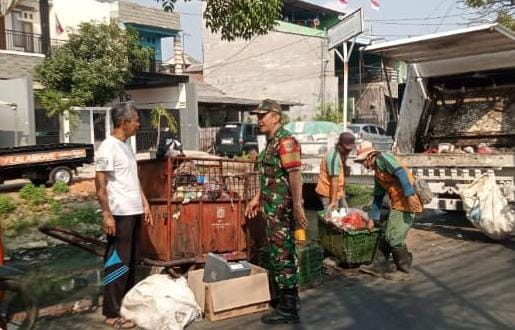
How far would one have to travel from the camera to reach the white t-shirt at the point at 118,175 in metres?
4.64

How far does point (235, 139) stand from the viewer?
79.2ft

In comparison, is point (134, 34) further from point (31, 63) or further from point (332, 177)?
point (332, 177)

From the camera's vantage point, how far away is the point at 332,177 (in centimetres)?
693

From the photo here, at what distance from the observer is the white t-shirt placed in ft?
15.2

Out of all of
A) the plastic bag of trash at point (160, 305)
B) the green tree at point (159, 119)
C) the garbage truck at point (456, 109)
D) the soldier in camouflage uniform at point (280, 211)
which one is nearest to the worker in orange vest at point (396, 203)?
the soldier in camouflage uniform at point (280, 211)

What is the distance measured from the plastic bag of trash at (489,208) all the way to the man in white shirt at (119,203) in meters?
4.52

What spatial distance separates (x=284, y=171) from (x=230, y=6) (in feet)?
8.93

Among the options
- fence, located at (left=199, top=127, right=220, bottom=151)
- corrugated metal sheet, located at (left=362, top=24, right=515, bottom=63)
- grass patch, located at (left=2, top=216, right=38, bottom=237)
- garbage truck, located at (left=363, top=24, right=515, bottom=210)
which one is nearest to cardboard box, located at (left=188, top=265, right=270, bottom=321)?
garbage truck, located at (left=363, top=24, right=515, bottom=210)

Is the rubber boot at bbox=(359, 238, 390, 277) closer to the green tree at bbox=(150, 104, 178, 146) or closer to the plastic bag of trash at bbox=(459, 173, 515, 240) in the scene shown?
the plastic bag of trash at bbox=(459, 173, 515, 240)

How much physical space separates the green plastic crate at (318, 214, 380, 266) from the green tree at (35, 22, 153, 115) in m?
15.1

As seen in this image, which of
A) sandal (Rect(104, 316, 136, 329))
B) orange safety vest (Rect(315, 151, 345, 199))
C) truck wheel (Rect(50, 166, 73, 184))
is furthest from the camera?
truck wheel (Rect(50, 166, 73, 184))


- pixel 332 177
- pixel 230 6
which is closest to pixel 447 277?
pixel 332 177

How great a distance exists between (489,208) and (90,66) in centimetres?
1642

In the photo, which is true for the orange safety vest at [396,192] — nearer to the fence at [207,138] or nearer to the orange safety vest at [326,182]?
A: the orange safety vest at [326,182]
